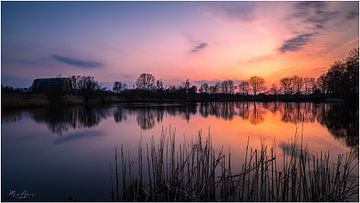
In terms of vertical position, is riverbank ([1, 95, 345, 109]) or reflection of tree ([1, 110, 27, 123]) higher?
riverbank ([1, 95, 345, 109])

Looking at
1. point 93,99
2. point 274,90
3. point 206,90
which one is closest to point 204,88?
point 206,90

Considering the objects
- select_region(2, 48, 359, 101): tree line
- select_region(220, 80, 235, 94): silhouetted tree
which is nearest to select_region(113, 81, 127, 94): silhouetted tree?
select_region(2, 48, 359, 101): tree line

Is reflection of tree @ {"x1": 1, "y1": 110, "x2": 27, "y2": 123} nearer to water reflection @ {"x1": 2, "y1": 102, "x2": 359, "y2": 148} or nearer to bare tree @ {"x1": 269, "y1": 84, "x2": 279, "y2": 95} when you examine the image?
water reflection @ {"x1": 2, "y1": 102, "x2": 359, "y2": 148}

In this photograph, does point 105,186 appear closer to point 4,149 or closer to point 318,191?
point 318,191

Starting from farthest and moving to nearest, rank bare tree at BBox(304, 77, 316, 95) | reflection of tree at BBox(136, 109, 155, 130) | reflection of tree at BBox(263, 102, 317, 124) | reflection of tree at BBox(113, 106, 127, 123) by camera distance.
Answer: bare tree at BBox(304, 77, 316, 95)
reflection of tree at BBox(113, 106, 127, 123)
reflection of tree at BBox(263, 102, 317, 124)
reflection of tree at BBox(136, 109, 155, 130)

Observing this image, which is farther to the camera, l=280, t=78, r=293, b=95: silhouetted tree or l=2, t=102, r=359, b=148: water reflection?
l=280, t=78, r=293, b=95: silhouetted tree

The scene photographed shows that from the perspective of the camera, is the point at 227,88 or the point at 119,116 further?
the point at 227,88

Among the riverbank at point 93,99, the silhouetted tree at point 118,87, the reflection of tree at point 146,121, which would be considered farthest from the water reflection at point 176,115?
the silhouetted tree at point 118,87

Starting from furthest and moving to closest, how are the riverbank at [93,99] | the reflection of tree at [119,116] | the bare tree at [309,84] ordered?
the bare tree at [309,84] < the riverbank at [93,99] < the reflection of tree at [119,116]

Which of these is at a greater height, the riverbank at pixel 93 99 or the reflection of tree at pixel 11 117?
the riverbank at pixel 93 99

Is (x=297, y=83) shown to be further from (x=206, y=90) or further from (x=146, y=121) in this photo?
(x=146, y=121)

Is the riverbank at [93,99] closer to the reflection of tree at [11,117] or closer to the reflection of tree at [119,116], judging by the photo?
the reflection of tree at [11,117]

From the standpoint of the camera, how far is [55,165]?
9.09m

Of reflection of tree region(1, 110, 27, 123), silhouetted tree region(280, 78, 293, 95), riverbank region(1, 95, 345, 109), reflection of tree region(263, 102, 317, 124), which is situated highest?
silhouetted tree region(280, 78, 293, 95)
